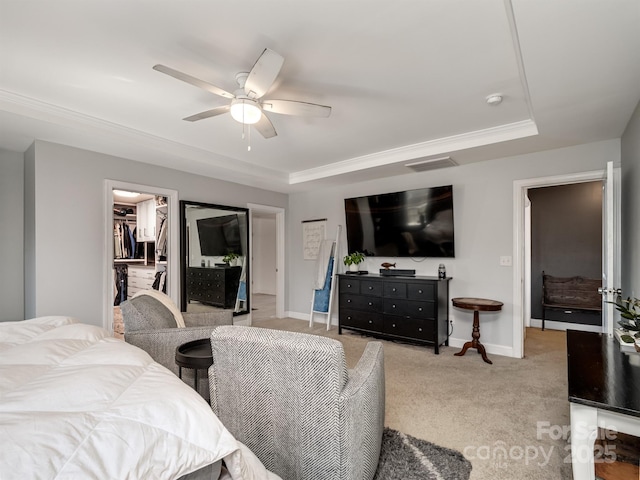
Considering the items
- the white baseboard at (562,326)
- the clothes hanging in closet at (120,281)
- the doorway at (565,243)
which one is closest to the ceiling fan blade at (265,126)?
the doorway at (565,243)

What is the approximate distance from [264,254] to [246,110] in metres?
7.37

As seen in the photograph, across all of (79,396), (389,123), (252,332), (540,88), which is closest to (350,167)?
(389,123)

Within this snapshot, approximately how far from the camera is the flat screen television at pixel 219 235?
14.9ft

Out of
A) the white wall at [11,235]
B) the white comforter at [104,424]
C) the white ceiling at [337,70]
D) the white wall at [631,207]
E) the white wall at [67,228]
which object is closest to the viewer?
the white comforter at [104,424]

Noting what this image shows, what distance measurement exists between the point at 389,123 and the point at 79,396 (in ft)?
10.2

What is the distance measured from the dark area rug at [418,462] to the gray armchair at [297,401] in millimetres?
224

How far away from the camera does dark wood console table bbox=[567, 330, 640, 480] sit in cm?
118

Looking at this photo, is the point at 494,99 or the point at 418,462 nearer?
the point at 418,462

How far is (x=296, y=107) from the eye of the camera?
7.66 feet

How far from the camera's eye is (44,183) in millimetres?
3104

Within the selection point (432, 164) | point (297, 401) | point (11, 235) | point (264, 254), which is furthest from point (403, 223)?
point (264, 254)

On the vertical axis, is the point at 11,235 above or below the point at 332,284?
above

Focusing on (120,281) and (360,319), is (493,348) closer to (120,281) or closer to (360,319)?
(360,319)

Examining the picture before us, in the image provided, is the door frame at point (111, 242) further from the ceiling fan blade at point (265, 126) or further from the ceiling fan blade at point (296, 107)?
the ceiling fan blade at point (296, 107)
